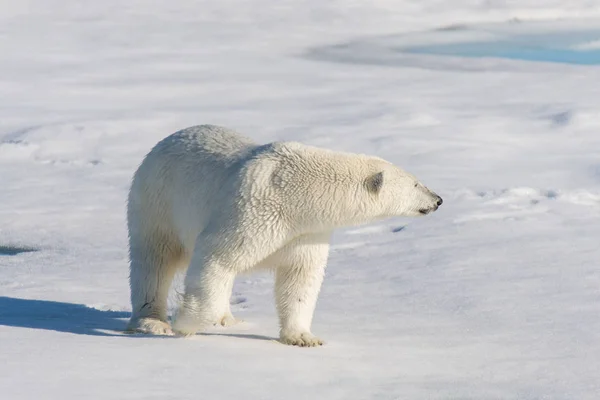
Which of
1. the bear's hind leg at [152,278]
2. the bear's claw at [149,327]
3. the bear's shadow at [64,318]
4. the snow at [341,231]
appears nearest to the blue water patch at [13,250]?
the snow at [341,231]

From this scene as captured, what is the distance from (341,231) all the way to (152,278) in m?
2.16

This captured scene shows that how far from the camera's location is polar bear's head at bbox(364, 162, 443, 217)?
13.9ft

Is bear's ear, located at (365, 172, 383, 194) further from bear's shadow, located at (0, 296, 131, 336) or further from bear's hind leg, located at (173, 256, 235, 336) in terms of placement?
bear's shadow, located at (0, 296, 131, 336)

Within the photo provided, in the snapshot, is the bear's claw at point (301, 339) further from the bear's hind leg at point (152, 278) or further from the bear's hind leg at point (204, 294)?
the bear's hind leg at point (152, 278)

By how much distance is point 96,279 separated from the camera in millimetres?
5871

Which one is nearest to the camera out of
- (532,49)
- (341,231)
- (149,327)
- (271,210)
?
(271,210)

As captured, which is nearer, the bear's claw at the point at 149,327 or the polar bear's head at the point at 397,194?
the polar bear's head at the point at 397,194

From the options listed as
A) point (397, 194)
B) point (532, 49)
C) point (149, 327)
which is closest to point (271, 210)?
point (397, 194)

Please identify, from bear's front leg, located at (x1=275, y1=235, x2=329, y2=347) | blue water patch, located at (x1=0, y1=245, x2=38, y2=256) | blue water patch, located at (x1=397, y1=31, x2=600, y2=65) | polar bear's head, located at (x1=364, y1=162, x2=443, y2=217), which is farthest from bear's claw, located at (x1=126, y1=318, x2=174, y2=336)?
blue water patch, located at (x1=397, y1=31, x2=600, y2=65)

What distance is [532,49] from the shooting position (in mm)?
14578

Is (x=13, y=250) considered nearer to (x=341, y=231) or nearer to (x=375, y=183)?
(x=341, y=231)

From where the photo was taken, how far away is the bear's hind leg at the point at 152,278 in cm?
480

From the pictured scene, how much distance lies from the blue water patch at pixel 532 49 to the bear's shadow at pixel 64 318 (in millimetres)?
9738

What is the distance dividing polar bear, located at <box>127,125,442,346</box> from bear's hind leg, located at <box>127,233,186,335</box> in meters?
0.08
